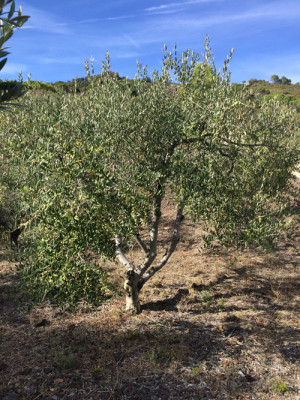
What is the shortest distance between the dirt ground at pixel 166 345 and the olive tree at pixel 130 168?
151cm

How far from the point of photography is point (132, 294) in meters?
10.2

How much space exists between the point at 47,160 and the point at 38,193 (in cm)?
63

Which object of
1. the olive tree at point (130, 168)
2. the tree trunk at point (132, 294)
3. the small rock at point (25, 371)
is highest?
the olive tree at point (130, 168)

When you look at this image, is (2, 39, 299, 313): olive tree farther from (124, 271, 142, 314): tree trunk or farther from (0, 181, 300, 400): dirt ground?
(0, 181, 300, 400): dirt ground

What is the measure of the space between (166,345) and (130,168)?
4.80m

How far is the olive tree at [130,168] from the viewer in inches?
229

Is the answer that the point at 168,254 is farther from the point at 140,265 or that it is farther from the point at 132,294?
the point at 132,294

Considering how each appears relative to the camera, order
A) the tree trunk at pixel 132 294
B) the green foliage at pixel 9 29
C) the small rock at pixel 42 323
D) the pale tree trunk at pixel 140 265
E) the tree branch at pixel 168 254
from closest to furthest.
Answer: the green foliage at pixel 9 29
the pale tree trunk at pixel 140 265
the small rock at pixel 42 323
the tree trunk at pixel 132 294
the tree branch at pixel 168 254

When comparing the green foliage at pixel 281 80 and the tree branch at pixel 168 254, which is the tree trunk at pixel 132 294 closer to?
the tree branch at pixel 168 254

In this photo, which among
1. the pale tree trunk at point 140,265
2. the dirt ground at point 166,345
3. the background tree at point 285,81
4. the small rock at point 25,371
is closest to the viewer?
the dirt ground at point 166,345

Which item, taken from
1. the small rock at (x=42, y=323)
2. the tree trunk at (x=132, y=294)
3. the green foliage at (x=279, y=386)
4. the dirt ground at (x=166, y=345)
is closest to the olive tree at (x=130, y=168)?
the tree trunk at (x=132, y=294)

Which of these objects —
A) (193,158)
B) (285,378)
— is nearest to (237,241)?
(193,158)

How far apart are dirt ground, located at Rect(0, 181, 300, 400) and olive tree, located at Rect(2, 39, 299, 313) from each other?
1.51 metres

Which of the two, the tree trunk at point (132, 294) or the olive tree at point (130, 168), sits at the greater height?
the olive tree at point (130, 168)
